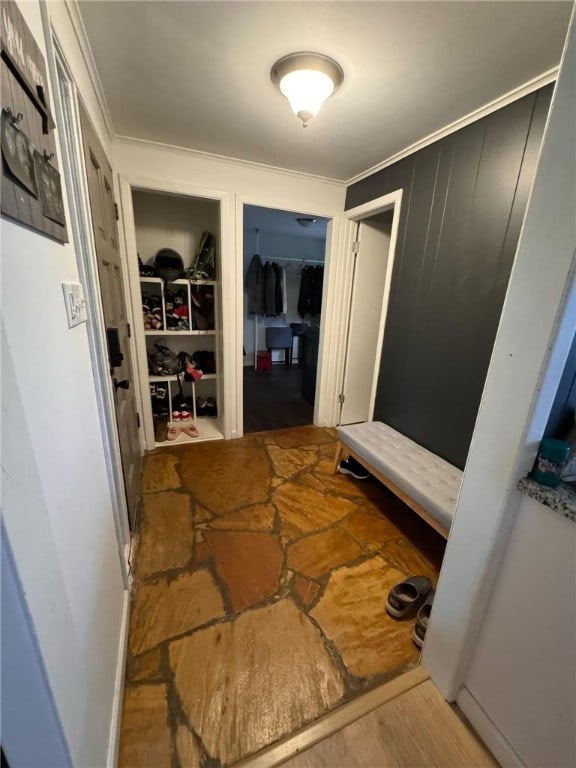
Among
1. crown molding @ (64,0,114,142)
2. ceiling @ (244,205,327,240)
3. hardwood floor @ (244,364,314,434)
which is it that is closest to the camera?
crown molding @ (64,0,114,142)

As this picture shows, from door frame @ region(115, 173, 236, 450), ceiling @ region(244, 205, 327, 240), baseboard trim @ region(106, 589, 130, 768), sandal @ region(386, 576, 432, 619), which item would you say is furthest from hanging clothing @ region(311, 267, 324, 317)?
baseboard trim @ region(106, 589, 130, 768)

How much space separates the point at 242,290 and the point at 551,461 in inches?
87.5

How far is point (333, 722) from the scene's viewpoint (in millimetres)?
972

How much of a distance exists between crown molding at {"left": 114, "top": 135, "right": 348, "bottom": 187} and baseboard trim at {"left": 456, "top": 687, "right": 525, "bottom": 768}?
318 cm

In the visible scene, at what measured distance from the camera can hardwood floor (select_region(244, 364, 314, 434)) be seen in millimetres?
3229

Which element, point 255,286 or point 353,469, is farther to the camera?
point 255,286

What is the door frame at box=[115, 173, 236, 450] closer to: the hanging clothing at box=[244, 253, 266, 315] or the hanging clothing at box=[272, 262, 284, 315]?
the hanging clothing at box=[244, 253, 266, 315]

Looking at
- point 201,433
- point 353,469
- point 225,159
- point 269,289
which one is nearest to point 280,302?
point 269,289

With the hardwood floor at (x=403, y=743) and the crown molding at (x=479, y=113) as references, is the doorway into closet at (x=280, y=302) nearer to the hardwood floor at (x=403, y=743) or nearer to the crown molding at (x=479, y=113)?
the crown molding at (x=479, y=113)

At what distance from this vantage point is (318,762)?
893 mm

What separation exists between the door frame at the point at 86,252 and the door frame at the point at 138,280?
101 centimetres

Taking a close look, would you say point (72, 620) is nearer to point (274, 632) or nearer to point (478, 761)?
point (274, 632)

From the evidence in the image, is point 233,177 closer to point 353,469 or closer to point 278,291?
point 353,469

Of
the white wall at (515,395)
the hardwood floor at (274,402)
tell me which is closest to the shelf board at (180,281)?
the hardwood floor at (274,402)
